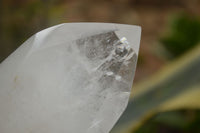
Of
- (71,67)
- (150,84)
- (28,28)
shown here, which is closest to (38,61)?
(71,67)

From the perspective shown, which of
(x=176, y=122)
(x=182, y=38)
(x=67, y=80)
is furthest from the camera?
(x=182, y=38)

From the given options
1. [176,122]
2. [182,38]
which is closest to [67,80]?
[176,122]

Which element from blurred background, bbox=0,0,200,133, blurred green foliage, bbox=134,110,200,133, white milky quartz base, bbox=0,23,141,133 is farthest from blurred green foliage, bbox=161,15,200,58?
white milky quartz base, bbox=0,23,141,133

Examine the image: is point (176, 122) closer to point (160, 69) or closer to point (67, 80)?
point (160, 69)

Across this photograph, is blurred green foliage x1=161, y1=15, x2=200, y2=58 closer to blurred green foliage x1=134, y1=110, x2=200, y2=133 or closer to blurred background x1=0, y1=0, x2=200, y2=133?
blurred background x1=0, y1=0, x2=200, y2=133

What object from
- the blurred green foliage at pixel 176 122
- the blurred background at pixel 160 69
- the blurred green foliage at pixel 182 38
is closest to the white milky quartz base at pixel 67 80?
the blurred background at pixel 160 69

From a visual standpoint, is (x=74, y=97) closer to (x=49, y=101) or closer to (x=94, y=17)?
(x=49, y=101)
